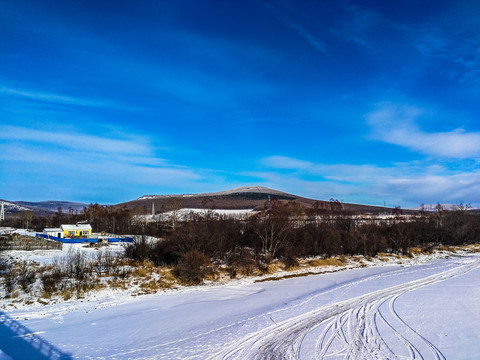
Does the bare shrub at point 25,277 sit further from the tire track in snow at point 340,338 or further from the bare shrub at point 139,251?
the tire track in snow at point 340,338

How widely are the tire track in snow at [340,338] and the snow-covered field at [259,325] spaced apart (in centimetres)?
3

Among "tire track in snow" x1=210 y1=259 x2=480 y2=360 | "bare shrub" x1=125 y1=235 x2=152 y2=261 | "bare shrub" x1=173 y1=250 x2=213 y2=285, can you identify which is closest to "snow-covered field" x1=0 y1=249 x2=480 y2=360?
"tire track in snow" x1=210 y1=259 x2=480 y2=360

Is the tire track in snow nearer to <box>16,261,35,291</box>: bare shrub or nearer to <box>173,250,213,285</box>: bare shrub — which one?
<box>173,250,213,285</box>: bare shrub

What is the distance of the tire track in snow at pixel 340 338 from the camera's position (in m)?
9.36

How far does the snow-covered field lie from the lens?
9680mm

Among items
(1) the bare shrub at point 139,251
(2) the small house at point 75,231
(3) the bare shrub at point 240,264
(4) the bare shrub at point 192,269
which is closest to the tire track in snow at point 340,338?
(4) the bare shrub at point 192,269

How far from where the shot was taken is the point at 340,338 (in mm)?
10609

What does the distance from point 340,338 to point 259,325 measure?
289cm

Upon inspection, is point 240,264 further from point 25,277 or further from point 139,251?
point 25,277

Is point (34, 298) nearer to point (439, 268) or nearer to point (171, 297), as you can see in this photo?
point (171, 297)

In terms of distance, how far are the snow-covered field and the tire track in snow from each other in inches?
1.2

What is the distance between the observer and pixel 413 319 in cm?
1279

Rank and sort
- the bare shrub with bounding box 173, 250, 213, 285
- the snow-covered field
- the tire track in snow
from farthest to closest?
the bare shrub with bounding box 173, 250, 213, 285
the snow-covered field
the tire track in snow

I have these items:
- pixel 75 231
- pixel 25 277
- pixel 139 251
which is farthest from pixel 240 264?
pixel 75 231
